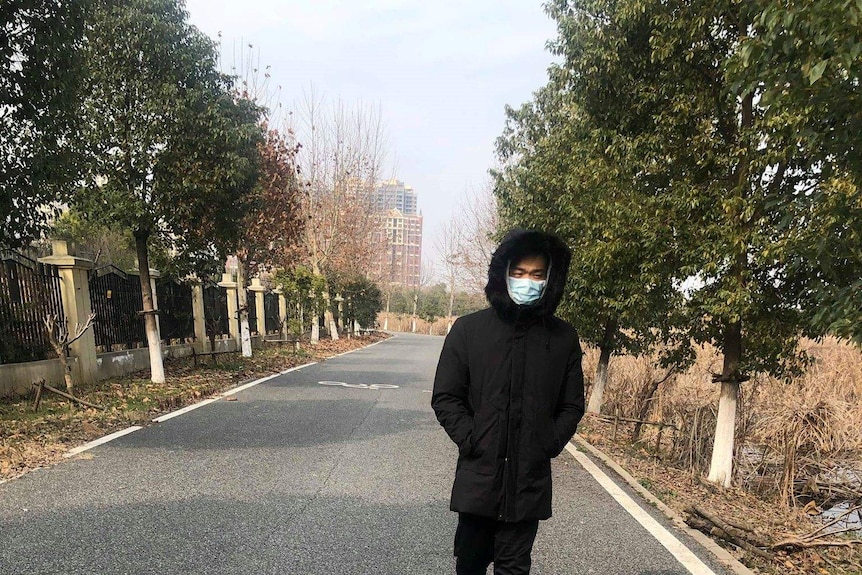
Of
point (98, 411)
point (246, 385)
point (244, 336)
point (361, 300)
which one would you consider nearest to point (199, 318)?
point (244, 336)

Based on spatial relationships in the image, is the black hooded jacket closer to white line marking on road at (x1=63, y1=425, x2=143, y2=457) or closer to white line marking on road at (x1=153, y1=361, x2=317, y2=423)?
white line marking on road at (x1=63, y1=425, x2=143, y2=457)

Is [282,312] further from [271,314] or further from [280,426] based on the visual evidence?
[280,426]

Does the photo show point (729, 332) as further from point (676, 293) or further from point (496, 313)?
point (496, 313)

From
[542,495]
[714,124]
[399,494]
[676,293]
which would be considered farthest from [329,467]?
[714,124]

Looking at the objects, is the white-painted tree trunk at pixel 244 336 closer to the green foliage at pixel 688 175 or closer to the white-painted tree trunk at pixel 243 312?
the white-painted tree trunk at pixel 243 312

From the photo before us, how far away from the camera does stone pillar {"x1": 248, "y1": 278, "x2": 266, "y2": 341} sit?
20094 millimetres

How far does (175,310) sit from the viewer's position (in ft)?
45.3

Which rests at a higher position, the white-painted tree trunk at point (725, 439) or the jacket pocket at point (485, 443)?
the jacket pocket at point (485, 443)

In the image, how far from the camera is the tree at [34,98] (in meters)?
5.57

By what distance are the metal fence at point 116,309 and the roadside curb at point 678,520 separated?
8.23m

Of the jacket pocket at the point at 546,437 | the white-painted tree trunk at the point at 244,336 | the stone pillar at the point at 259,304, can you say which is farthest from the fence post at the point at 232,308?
the jacket pocket at the point at 546,437

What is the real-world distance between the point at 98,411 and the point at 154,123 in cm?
457

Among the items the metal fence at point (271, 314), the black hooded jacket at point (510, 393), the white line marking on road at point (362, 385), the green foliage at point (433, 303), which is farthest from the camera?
the green foliage at point (433, 303)

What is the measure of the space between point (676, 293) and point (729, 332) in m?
0.90
